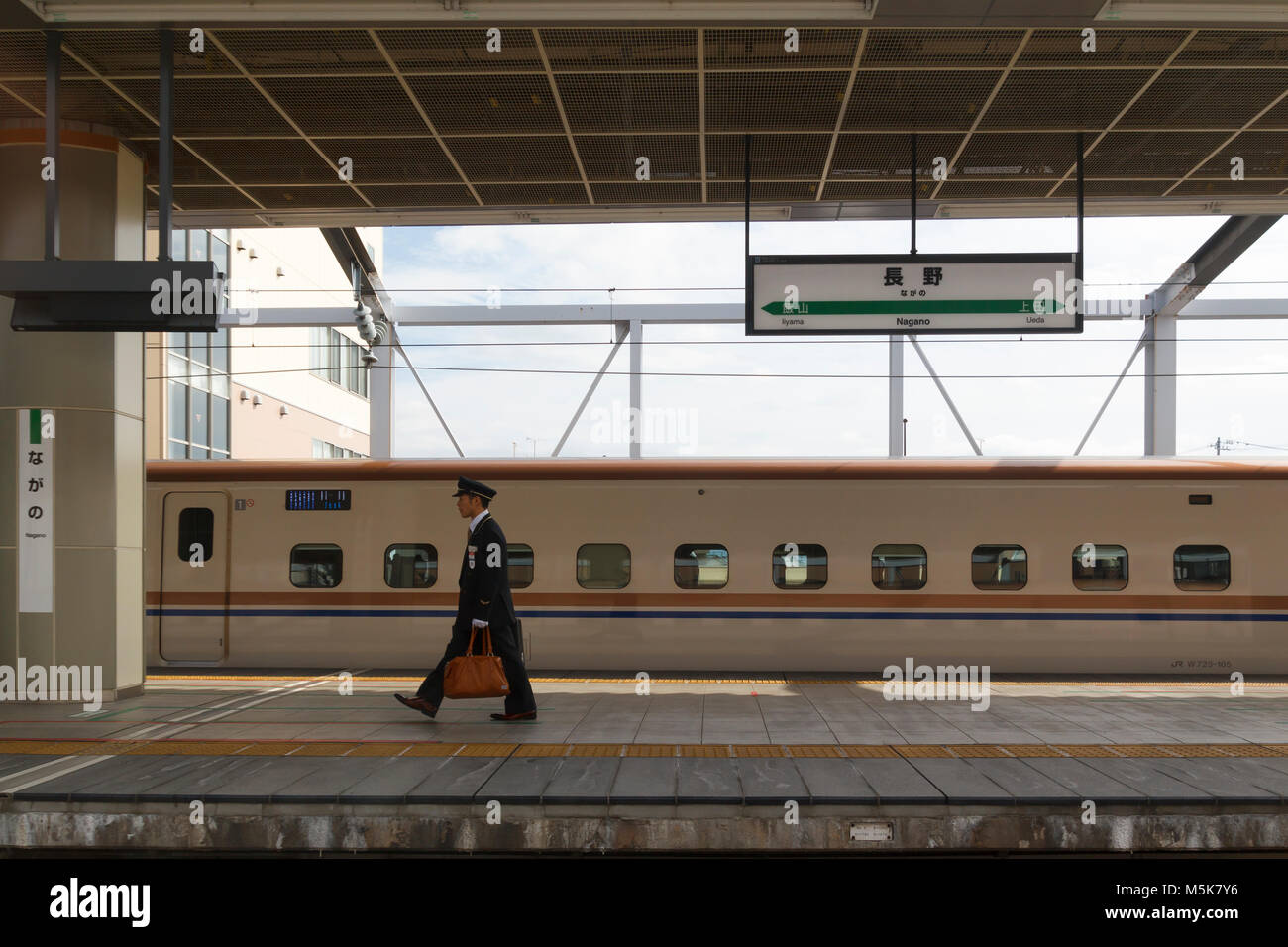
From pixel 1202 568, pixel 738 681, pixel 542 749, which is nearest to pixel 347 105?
pixel 542 749

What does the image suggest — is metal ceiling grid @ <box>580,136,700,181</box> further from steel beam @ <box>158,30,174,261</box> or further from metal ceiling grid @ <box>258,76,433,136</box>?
steel beam @ <box>158,30,174,261</box>

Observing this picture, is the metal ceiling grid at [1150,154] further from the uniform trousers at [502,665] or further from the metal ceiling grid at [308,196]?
the metal ceiling grid at [308,196]

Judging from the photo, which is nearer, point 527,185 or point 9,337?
point 9,337

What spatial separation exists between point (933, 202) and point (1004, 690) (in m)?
5.28

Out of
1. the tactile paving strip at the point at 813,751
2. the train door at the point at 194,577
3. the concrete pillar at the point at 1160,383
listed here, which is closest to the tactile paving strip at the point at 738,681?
the train door at the point at 194,577

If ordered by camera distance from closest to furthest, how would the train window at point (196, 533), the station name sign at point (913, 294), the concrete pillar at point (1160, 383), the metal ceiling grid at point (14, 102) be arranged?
the metal ceiling grid at point (14, 102) < the station name sign at point (913, 294) < the train window at point (196, 533) < the concrete pillar at point (1160, 383)

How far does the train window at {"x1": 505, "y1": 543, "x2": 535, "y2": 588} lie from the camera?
1086cm

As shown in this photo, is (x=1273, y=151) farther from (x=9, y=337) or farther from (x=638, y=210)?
(x=9, y=337)

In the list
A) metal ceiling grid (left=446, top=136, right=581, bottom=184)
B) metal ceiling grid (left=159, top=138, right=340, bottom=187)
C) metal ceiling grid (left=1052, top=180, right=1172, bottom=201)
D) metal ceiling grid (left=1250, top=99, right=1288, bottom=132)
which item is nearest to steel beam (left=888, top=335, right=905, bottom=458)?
metal ceiling grid (left=1052, top=180, right=1172, bottom=201)

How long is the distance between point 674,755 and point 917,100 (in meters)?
6.01

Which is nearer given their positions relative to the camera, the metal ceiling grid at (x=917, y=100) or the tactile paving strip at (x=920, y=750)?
the tactile paving strip at (x=920, y=750)

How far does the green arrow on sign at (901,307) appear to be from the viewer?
8758 millimetres

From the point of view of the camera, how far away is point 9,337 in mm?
8539

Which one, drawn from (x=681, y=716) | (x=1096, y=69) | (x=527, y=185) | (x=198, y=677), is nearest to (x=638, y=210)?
(x=527, y=185)
